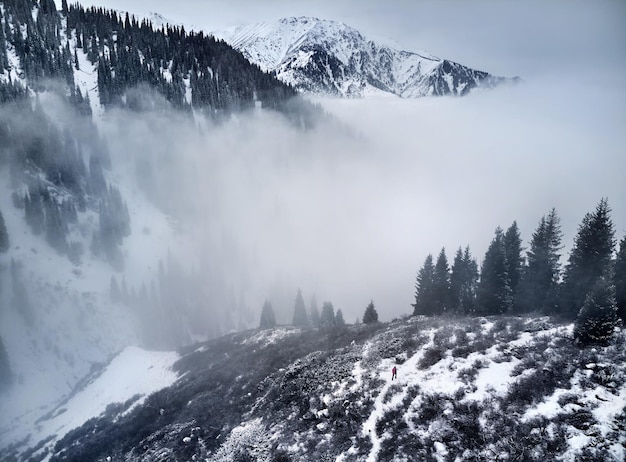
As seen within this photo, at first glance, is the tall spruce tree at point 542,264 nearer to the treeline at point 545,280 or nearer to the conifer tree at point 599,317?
the treeline at point 545,280

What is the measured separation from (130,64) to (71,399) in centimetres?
18179

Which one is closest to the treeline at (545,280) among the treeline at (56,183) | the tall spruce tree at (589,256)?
the tall spruce tree at (589,256)

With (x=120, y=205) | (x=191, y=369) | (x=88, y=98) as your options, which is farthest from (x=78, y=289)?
(x=88, y=98)

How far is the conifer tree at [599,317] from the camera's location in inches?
979

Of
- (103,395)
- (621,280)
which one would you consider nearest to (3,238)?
(103,395)

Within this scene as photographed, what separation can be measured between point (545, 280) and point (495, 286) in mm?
6374

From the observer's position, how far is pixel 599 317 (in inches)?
1002

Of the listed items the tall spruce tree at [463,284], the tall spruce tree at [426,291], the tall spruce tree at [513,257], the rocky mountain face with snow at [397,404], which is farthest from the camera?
the tall spruce tree at [426,291]

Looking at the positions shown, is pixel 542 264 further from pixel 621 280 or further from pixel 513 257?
pixel 621 280

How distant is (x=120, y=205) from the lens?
145125 mm

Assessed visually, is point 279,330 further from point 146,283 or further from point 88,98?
point 88,98

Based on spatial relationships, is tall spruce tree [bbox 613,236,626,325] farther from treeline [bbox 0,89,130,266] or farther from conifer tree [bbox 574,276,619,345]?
treeline [bbox 0,89,130,266]

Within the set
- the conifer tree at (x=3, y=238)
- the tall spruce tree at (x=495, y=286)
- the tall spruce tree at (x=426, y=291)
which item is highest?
the tall spruce tree at (x=495, y=286)

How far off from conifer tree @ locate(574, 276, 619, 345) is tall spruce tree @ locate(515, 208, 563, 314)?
2488 cm
